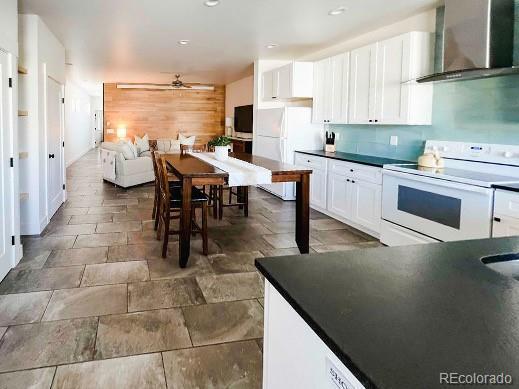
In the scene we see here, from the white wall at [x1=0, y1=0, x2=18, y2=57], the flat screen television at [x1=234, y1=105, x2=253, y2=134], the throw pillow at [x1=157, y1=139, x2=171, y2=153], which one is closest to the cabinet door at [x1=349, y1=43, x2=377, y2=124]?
the white wall at [x1=0, y1=0, x2=18, y2=57]

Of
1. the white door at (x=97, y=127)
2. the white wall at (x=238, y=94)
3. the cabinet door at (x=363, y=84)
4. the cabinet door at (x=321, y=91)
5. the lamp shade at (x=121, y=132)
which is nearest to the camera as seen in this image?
the cabinet door at (x=363, y=84)

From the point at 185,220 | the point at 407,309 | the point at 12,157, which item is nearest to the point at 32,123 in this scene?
the point at 12,157

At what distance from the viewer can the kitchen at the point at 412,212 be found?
818 mm

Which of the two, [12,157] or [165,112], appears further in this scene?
[165,112]

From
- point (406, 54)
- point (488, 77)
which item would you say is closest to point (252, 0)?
point (406, 54)

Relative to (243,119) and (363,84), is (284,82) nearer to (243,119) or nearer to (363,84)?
(363,84)

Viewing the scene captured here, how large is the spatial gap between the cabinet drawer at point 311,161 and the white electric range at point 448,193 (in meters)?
1.63

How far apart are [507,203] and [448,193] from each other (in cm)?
56

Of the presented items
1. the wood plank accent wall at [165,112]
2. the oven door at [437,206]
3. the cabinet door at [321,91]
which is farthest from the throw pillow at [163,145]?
the oven door at [437,206]

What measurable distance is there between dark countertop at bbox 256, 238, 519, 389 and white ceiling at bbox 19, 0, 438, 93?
12.3 feet

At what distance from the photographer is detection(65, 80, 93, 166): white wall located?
1210 centimetres

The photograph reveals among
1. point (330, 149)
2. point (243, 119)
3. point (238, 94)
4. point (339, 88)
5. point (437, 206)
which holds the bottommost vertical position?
point (437, 206)

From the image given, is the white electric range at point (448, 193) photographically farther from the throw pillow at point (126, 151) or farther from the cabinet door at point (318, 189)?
the throw pillow at point (126, 151)

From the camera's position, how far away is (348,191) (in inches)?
211
